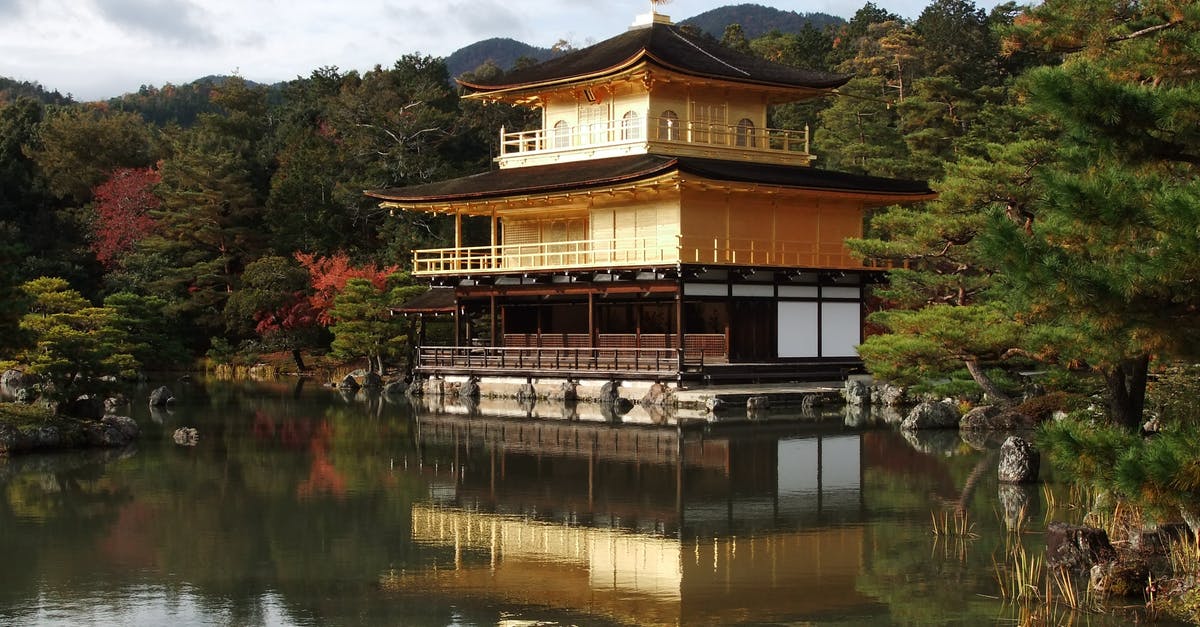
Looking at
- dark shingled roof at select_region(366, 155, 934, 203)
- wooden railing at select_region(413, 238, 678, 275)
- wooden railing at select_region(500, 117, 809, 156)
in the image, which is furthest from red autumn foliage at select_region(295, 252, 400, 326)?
wooden railing at select_region(500, 117, 809, 156)

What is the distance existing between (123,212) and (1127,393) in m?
46.0

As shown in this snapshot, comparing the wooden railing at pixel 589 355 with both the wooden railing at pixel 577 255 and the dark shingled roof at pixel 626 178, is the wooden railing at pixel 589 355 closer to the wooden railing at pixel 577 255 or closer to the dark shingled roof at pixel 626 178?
the wooden railing at pixel 577 255

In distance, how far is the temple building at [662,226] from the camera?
32188 millimetres

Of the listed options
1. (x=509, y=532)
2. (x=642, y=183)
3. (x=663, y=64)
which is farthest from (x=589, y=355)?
(x=509, y=532)

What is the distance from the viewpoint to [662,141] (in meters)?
34.1

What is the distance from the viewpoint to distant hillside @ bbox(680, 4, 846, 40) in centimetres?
16662

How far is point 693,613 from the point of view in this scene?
10.1 meters

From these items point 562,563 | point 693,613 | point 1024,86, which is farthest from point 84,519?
point 1024,86

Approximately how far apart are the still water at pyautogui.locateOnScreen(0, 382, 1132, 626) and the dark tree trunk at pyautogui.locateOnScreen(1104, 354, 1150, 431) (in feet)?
5.00

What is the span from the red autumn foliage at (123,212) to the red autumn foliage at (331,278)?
28.1 feet

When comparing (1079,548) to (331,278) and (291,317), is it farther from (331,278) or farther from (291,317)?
(291,317)

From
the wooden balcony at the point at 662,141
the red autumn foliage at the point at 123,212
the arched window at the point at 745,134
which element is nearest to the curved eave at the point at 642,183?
the wooden balcony at the point at 662,141

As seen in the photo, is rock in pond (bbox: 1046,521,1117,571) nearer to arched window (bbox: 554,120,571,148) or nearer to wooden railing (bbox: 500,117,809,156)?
wooden railing (bbox: 500,117,809,156)

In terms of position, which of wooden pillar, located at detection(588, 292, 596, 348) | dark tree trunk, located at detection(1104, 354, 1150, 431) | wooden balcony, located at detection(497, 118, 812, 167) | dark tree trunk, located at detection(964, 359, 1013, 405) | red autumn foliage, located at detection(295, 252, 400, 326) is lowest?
dark tree trunk, located at detection(964, 359, 1013, 405)
